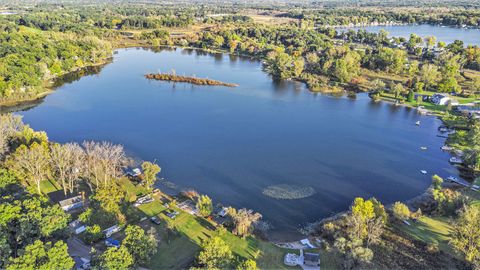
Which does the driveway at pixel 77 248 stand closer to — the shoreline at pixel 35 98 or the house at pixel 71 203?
the house at pixel 71 203

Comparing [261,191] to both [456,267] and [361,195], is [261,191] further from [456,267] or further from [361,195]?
[456,267]

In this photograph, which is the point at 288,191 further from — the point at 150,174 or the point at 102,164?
the point at 102,164

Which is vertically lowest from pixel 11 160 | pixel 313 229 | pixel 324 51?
pixel 313 229

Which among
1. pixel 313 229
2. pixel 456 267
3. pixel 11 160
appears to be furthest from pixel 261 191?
pixel 11 160

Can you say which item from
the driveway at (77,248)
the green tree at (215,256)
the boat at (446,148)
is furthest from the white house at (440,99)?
the driveway at (77,248)

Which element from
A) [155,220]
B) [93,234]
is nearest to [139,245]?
[93,234]

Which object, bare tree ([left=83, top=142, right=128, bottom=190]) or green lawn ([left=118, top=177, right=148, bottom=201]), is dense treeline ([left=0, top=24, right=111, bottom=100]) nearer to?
bare tree ([left=83, top=142, right=128, bottom=190])
